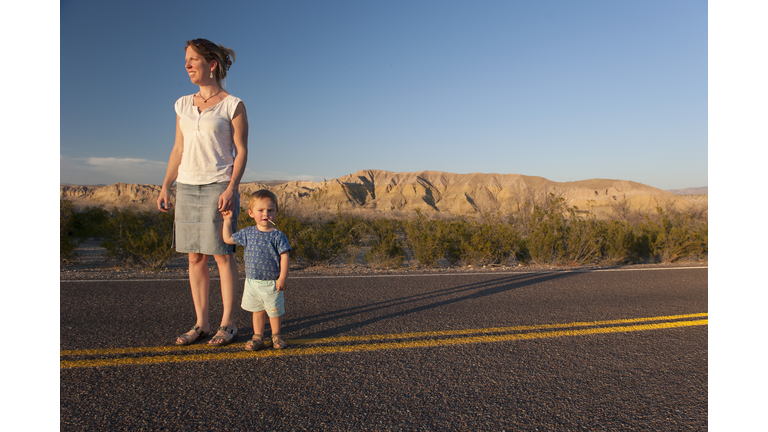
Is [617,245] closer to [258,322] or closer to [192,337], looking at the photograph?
[258,322]

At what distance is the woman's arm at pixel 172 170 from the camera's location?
3049 millimetres

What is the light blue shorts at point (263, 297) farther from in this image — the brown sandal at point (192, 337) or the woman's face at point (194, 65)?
the woman's face at point (194, 65)

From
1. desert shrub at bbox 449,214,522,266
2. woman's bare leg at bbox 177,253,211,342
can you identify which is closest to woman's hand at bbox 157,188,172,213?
woman's bare leg at bbox 177,253,211,342

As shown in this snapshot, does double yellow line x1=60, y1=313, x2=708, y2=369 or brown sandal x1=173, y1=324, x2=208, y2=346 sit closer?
double yellow line x1=60, y1=313, x2=708, y2=369

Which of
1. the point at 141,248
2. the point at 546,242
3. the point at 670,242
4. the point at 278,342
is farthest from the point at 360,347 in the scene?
the point at 670,242

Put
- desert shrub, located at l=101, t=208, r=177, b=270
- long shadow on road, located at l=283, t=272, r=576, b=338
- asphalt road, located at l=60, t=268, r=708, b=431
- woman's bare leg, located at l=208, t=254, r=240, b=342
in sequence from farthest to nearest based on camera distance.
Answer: desert shrub, located at l=101, t=208, r=177, b=270 → long shadow on road, located at l=283, t=272, r=576, b=338 → woman's bare leg, located at l=208, t=254, r=240, b=342 → asphalt road, located at l=60, t=268, r=708, b=431

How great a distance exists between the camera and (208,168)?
9.55 feet

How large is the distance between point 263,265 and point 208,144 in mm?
970

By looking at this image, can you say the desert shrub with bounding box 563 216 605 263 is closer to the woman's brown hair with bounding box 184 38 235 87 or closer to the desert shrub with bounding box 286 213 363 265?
the desert shrub with bounding box 286 213 363 265

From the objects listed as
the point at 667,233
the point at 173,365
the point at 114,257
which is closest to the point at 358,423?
the point at 173,365

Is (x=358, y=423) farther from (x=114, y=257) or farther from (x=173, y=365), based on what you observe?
(x=114, y=257)

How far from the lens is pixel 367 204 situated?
64875 millimetres

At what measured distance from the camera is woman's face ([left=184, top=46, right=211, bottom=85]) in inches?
114

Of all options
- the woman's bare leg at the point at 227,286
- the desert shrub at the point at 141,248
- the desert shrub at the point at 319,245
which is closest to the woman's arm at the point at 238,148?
the woman's bare leg at the point at 227,286
